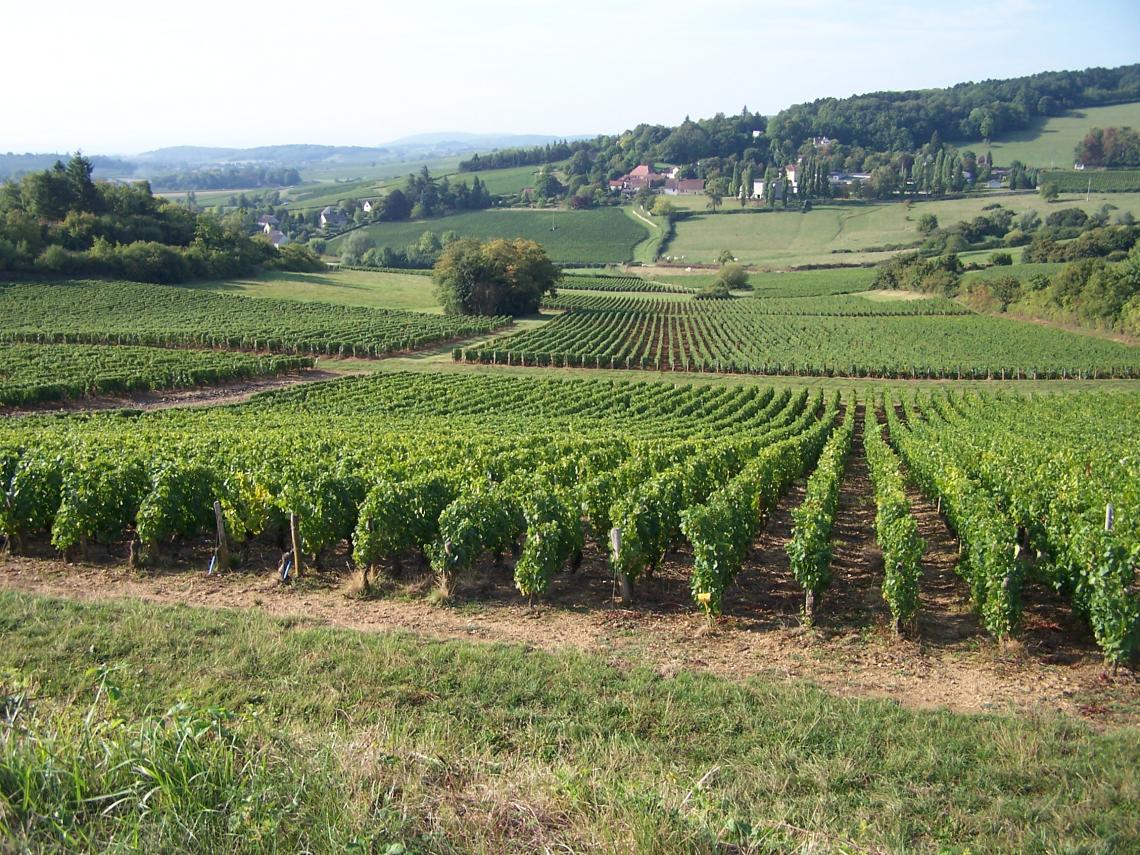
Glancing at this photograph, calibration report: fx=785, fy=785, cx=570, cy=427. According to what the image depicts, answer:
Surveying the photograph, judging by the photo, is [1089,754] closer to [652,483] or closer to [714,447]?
[652,483]

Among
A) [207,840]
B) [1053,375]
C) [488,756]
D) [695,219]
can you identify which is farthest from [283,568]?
[695,219]

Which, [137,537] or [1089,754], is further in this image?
[137,537]

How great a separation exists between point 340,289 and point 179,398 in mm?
55840

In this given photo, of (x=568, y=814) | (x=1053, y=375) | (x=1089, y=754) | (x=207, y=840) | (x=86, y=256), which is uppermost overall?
(x=86, y=256)

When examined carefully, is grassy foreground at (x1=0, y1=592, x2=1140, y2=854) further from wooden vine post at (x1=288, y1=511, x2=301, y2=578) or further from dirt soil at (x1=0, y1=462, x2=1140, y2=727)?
wooden vine post at (x1=288, y1=511, x2=301, y2=578)

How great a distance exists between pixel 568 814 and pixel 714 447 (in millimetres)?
16727

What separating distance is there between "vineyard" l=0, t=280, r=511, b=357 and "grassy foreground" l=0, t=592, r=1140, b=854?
5344 cm

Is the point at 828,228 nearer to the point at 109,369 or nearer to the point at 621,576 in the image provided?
the point at 109,369

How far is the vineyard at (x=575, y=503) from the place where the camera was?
1252 centimetres

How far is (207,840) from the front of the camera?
5.23m

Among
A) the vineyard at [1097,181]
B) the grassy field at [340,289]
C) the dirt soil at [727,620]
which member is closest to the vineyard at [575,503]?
the dirt soil at [727,620]

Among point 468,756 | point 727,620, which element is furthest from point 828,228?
point 468,756

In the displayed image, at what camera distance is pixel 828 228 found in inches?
6255

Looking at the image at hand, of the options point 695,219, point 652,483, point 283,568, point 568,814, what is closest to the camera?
point 568,814
